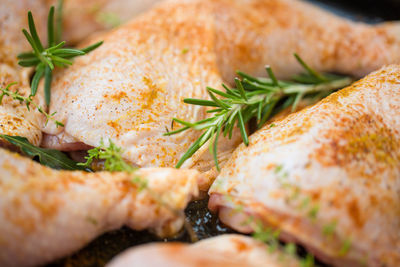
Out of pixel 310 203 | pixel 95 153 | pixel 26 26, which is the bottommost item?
pixel 310 203

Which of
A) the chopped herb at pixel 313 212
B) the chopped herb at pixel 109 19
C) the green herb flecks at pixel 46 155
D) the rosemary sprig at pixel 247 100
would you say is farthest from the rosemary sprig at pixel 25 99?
the chopped herb at pixel 313 212

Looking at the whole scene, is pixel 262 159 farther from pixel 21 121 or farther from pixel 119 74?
pixel 21 121

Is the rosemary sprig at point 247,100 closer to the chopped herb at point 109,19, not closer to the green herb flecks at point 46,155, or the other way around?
the green herb flecks at point 46,155

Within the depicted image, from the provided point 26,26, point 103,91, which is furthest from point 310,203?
point 26,26

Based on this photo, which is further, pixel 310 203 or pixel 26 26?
pixel 26 26

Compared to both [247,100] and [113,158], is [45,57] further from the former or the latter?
[247,100]

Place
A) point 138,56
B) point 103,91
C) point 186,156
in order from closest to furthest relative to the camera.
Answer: point 186,156 → point 103,91 → point 138,56

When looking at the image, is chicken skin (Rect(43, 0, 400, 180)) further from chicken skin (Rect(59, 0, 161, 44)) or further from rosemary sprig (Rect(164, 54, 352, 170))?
chicken skin (Rect(59, 0, 161, 44))

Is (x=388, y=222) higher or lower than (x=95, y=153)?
lower
